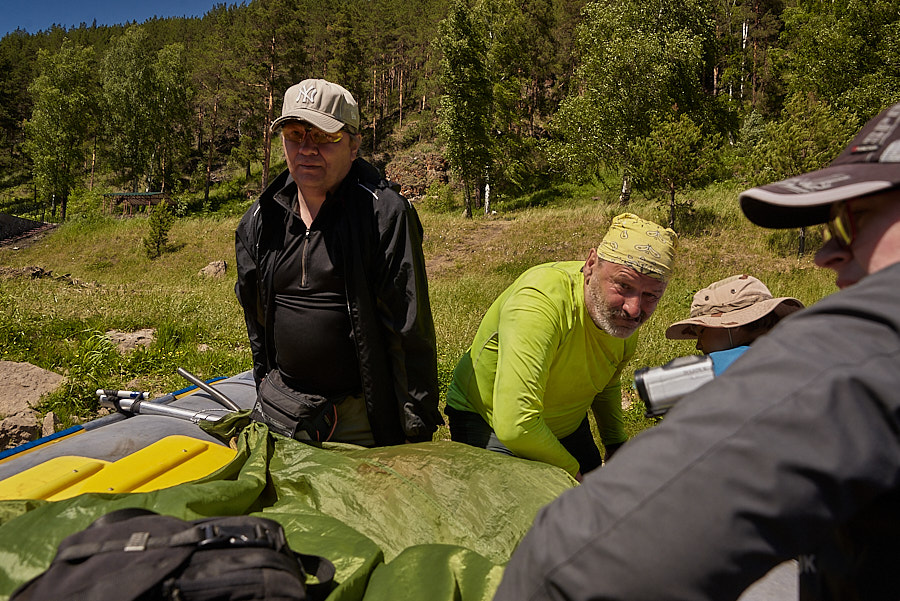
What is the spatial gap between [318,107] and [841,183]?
2559mm

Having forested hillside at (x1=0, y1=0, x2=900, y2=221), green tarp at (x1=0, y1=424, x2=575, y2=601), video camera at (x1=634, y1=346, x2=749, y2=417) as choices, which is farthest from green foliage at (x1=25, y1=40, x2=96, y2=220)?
video camera at (x1=634, y1=346, x2=749, y2=417)

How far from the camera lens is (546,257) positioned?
18766mm

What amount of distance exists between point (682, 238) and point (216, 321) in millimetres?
15100

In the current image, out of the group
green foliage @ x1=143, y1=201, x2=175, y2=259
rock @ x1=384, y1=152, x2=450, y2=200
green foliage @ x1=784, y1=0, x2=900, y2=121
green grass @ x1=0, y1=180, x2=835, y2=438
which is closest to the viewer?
green grass @ x1=0, y1=180, x2=835, y2=438

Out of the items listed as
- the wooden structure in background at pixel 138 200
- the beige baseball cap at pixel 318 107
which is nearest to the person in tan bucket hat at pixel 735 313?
the beige baseball cap at pixel 318 107

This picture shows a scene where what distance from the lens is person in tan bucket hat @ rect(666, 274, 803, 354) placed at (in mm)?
3127

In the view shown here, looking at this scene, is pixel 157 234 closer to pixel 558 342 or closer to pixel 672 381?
pixel 558 342

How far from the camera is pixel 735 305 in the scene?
10.6 feet

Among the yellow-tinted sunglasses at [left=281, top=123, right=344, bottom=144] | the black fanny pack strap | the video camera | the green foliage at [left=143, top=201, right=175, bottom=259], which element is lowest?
the green foliage at [left=143, top=201, right=175, bottom=259]

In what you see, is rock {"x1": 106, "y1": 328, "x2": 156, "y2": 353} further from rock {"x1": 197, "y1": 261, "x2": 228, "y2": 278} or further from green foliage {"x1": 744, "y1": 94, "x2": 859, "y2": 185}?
green foliage {"x1": 744, "y1": 94, "x2": 859, "y2": 185}

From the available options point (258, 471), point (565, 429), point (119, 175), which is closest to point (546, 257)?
point (565, 429)

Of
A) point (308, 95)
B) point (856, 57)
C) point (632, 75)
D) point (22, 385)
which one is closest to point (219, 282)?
point (22, 385)

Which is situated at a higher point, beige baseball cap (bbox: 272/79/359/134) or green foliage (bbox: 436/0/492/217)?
green foliage (bbox: 436/0/492/217)

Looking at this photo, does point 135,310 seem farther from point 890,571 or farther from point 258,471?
point 890,571
